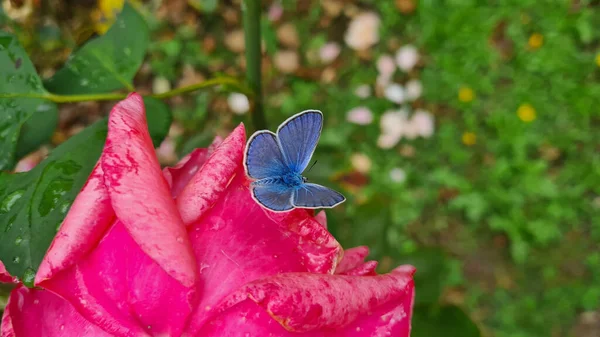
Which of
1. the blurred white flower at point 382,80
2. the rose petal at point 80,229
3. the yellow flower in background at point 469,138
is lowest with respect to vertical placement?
the yellow flower in background at point 469,138

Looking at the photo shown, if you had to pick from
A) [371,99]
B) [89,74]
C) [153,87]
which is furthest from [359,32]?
[89,74]

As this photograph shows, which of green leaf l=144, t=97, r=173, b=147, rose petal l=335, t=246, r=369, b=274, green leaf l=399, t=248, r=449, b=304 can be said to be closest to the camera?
rose petal l=335, t=246, r=369, b=274

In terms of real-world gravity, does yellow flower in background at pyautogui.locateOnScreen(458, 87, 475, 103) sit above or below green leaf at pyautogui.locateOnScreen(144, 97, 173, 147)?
below

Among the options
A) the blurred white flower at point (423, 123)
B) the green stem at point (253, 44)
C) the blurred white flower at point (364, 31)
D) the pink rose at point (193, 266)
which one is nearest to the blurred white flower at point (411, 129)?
the blurred white flower at point (423, 123)

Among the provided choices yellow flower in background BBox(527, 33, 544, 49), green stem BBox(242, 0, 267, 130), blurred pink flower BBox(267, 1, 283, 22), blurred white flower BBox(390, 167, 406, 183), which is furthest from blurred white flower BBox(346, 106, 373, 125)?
green stem BBox(242, 0, 267, 130)

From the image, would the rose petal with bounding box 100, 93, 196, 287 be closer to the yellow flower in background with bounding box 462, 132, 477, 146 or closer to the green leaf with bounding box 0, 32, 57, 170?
the green leaf with bounding box 0, 32, 57, 170

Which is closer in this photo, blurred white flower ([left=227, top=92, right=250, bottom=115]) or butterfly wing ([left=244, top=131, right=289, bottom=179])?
butterfly wing ([left=244, top=131, right=289, bottom=179])

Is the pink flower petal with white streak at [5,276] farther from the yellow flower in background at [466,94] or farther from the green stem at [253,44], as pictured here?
the yellow flower in background at [466,94]
